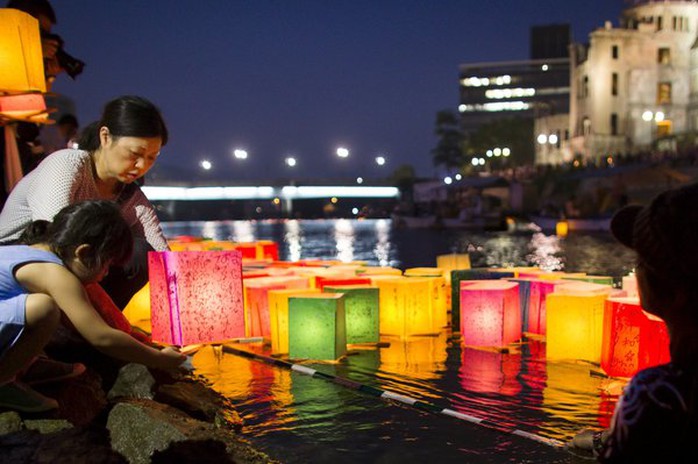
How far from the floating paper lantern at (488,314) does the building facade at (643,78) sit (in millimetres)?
46842

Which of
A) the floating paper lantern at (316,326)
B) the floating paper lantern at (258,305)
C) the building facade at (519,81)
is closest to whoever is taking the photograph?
the floating paper lantern at (316,326)

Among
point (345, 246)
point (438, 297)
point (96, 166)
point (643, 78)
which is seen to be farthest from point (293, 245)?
point (643, 78)

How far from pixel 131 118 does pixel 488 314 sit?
3.03 m

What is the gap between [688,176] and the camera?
30125 mm


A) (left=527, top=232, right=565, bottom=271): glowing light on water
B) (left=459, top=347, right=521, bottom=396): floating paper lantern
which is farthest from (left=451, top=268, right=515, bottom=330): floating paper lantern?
(left=527, top=232, right=565, bottom=271): glowing light on water

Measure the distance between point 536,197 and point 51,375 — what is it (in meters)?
47.6

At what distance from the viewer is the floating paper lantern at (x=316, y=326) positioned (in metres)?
4.50

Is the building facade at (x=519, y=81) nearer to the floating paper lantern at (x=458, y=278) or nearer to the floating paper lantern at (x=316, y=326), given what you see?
the floating paper lantern at (x=458, y=278)

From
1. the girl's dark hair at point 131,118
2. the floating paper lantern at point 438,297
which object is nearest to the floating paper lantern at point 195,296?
the girl's dark hair at point 131,118

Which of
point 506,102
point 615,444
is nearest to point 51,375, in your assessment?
point 615,444

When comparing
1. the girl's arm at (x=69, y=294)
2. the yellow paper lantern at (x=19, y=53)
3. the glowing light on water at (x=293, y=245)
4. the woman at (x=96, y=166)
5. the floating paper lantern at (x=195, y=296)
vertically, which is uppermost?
the yellow paper lantern at (x=19, y=53)

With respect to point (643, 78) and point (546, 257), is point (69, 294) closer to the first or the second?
point (546, 257)

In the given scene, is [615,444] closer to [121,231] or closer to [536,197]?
[121,231]

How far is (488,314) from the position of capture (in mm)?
4961
